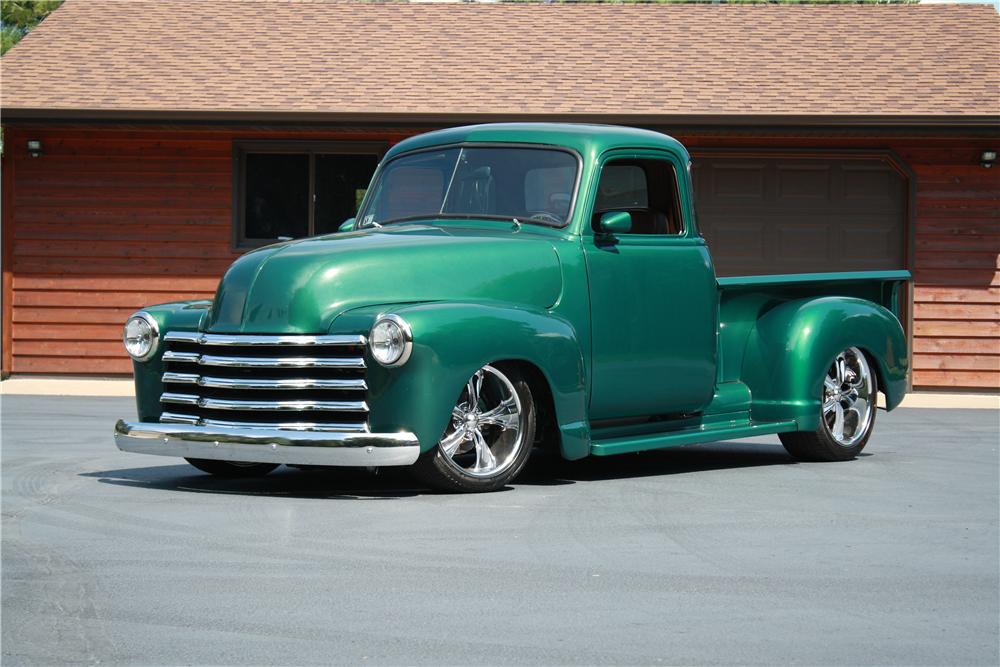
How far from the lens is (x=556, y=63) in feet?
65.7

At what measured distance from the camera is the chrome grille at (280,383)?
741 centimetres

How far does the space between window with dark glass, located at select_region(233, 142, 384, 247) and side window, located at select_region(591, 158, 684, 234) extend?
9.76 meters

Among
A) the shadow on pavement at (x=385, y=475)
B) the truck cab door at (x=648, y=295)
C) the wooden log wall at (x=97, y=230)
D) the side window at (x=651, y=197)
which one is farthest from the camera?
the wooden log wall at (x=97, y=230)

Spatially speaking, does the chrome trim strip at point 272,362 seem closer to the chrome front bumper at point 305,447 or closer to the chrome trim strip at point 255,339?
the chrome trim strip at point 255,339

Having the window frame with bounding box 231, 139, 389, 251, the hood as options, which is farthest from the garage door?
the hood

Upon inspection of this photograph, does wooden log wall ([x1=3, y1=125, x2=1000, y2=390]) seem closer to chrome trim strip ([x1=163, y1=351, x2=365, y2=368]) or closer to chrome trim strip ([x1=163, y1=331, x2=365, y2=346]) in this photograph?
chrome trim strip ([x1=163, y1=331, x2=365, y2=346])

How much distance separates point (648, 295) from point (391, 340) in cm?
211

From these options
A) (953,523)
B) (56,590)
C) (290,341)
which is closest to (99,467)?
(290,341)

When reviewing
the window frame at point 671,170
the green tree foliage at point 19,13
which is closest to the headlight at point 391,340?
the window frame at point 671,170

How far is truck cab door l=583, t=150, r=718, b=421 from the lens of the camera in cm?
859

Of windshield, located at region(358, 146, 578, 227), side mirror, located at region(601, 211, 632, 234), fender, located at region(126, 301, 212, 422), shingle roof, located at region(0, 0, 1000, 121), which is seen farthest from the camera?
shingle roof, located at region(0, 0, 1000, 121)

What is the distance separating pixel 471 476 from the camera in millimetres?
7832

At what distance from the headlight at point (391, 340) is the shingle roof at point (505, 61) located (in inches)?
422

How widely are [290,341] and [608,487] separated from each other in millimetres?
2106
